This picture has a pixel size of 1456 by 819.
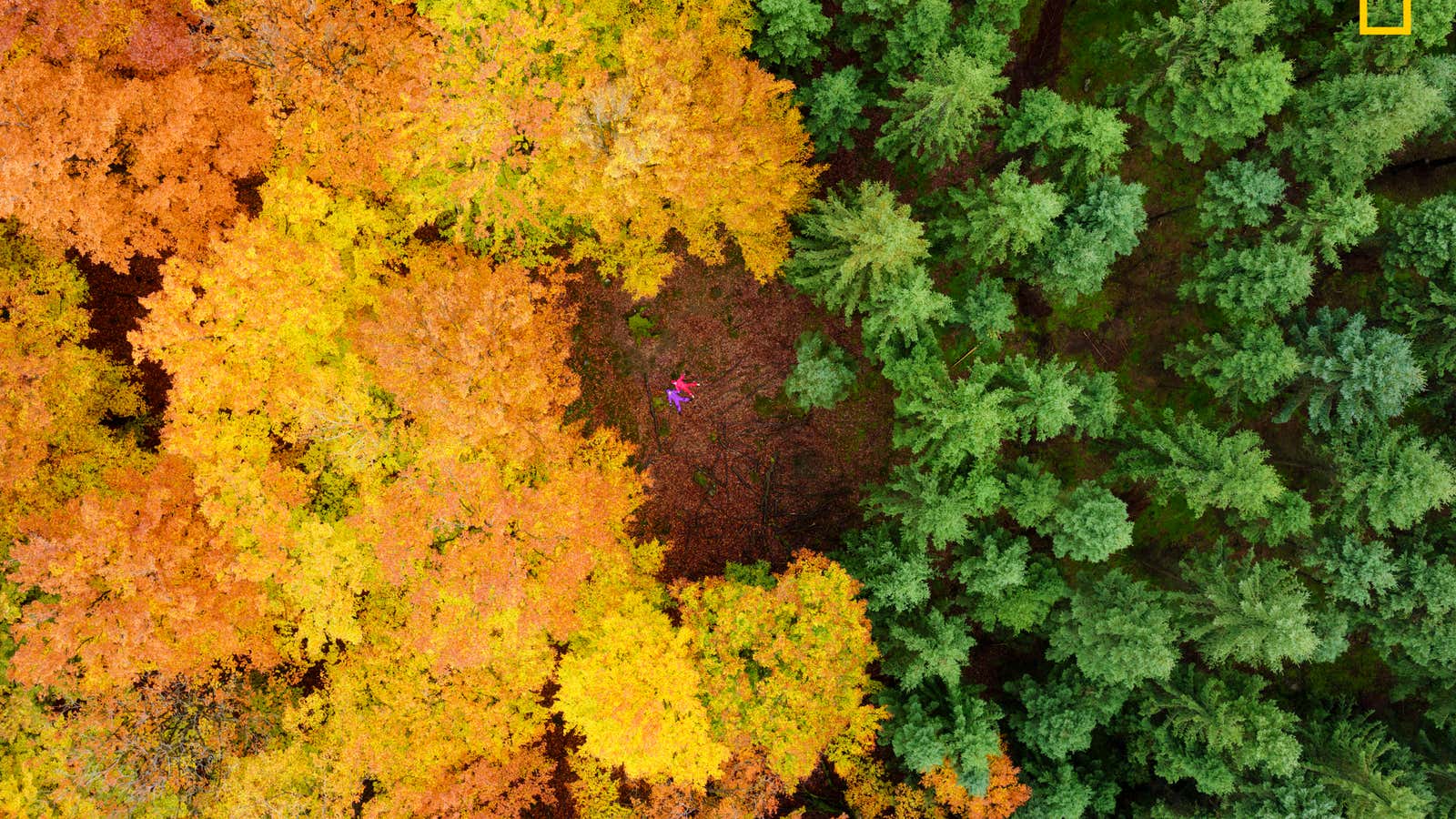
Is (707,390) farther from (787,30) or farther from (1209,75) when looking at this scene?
(1209,75)

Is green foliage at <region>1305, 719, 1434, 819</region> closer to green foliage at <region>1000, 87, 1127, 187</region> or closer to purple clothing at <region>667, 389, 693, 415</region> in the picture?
green foliage at <region>1000, 87, 1127, 187</region>

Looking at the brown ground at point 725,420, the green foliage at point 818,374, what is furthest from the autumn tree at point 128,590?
the green foliage at point 818,374

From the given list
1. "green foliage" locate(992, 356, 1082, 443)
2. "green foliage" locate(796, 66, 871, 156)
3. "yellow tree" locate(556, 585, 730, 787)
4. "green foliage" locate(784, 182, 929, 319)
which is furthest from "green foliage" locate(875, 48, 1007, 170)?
"yellow tree" locate(556, 585, 730, 787)

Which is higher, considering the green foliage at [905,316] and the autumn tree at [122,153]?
the autumn tree at [122,153]

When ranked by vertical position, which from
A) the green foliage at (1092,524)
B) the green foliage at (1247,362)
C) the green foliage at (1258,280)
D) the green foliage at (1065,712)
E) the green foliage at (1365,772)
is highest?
the green foliage at (1258,280)

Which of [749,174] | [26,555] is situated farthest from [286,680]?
[749,174]

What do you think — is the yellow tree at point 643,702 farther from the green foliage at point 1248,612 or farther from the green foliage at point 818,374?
the green foliage at point 1248,612

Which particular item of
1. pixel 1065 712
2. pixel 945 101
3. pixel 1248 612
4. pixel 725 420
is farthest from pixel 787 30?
pixel 1065 712
